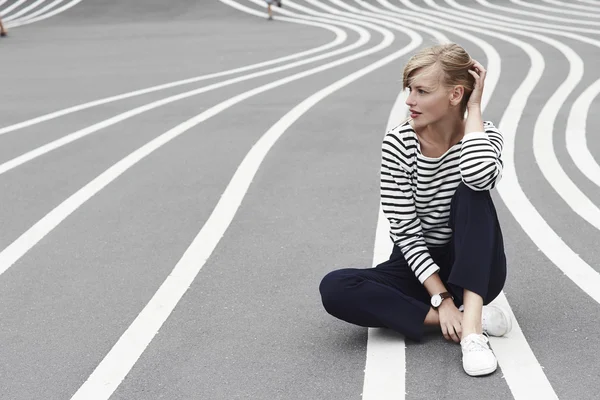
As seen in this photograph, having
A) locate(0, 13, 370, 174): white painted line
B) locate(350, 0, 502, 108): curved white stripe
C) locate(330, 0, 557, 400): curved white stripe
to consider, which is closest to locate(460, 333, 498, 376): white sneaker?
locate(330, 0, 557, 400): curved white stripe

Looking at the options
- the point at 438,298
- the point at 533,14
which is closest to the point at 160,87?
the point at 438,298

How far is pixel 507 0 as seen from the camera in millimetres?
26109

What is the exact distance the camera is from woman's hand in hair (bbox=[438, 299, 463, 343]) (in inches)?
168

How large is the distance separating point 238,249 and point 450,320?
2.12m

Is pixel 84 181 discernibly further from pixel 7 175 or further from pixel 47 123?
pixel 47 123

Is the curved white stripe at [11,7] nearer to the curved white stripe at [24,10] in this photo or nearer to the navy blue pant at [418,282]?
the curved white stripe at [24,10]

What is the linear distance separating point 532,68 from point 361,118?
15.3ft

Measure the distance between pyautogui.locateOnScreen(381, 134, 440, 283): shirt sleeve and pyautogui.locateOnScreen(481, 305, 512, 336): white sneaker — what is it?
0.32 m

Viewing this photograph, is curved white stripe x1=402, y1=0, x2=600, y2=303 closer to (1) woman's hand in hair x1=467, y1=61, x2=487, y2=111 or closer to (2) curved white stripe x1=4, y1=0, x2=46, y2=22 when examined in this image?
(1) woman's hand in hair x1=467, y1=61, x2=487, y2=111

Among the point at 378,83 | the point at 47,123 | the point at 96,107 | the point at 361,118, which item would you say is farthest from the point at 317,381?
the point at 378,83

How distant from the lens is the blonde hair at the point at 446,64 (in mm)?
4262

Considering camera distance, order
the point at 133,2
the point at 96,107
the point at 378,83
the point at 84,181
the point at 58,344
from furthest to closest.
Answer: the point at 133,2
the point at 378,83
the point at 96,107
the point at 84,181
the point at 58,344

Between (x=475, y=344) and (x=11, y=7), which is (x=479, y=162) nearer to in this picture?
(x=475, y=344)

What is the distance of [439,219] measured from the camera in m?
4.46
